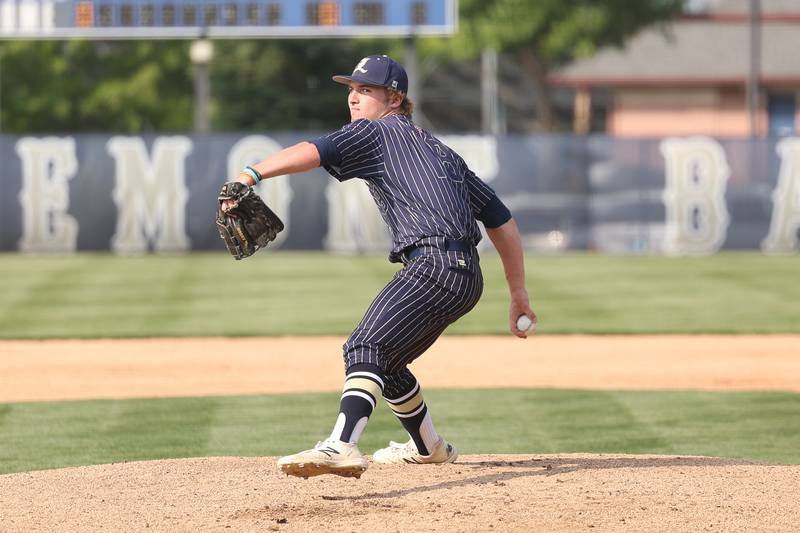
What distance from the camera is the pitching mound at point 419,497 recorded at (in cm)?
537

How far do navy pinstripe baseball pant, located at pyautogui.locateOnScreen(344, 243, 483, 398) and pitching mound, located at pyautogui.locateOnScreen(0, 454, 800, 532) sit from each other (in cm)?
60

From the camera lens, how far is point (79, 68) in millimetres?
52438

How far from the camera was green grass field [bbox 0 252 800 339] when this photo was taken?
14391 mm

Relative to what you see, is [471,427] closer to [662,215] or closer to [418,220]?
[418,220]

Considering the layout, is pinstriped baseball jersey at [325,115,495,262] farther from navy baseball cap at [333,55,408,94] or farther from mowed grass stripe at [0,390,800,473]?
mowed grass stripe at [0,390,800,473]

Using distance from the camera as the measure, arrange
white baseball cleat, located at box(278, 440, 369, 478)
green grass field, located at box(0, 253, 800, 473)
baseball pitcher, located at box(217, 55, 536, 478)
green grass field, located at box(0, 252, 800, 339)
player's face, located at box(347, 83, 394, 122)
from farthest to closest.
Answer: green grass field, located at box(0, 252, 800, 339) → green grass field, located at box(0, 253, 800, 473) → player's face, located at box(347, 83, 394, 122) → baseball pitcher, located at box(217, 55, 536, 478) → white baseball cleat, located at box(278, 440, 369, 478)

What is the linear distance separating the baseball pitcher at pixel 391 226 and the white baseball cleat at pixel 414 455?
2.60 feet

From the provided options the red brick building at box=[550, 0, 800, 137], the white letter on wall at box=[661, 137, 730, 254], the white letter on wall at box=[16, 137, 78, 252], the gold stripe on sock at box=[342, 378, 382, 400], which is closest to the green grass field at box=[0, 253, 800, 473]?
the white letter on wall at box=[16, 137, 78, 252]

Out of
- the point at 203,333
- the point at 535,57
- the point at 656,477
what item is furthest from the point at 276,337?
the point at 535,57

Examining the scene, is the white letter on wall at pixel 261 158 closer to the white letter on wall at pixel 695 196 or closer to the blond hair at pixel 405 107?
the white letter on wall at pixel 695 196

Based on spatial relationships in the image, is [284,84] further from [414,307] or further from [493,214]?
[414,307]

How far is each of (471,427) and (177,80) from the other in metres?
45.7

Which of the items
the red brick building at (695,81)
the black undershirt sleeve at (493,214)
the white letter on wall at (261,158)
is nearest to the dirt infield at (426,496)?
the black undershirt sleeve at (493,214)

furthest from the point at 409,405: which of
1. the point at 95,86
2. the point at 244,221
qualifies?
the point at 95,86
